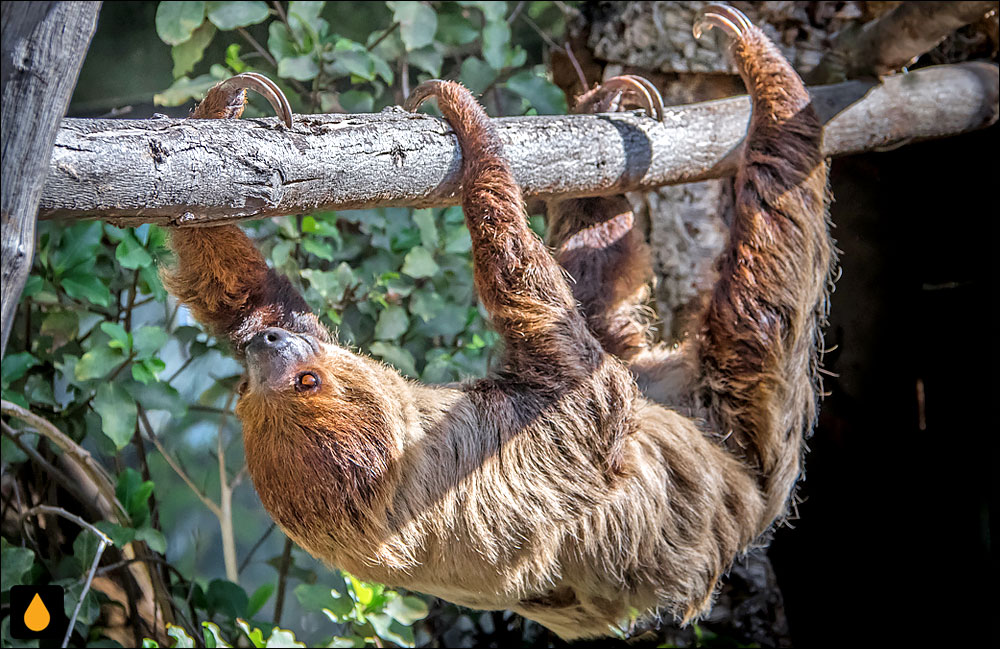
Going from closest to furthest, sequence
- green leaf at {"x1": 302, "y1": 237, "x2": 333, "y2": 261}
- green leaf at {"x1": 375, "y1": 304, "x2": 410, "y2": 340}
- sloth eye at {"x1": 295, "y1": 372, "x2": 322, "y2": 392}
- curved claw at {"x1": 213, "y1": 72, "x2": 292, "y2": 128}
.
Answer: curved claw at {"x1": 213, "y1": 72, "x2": 292, "y2": 128} < sloth eye at {"x1": 295, "y1": 372, "x2": 322, "y2": 392} < green leaf at {"x1": 302, "y1": 237, "x2": 333, "y2": 261} < green leaf at {"x1": 375, "y1": 304, "x2": 410, "y2": 340}

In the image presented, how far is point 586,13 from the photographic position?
174 inches

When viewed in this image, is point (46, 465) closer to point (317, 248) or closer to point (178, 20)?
point (317, 248)

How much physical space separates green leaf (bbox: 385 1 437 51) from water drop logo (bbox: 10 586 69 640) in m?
2.78

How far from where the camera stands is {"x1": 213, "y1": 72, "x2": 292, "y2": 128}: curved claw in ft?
7.18

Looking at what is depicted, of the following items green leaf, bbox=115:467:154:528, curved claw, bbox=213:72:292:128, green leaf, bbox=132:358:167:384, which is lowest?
green leaf, bbox=115:467:154:528

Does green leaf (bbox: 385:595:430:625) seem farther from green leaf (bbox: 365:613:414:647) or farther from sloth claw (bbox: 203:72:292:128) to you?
sloth claw (bbox: 203:72:292:128)

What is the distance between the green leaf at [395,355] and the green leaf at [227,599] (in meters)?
1.26

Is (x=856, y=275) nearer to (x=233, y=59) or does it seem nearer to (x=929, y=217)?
(x=929, y=217)

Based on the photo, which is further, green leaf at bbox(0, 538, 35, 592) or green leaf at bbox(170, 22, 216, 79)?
green leaf at bbox(170, 22, 216, 79)

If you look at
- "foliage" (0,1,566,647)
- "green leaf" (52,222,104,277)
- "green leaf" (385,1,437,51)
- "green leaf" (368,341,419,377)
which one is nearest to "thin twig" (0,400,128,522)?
"foliage" (0,1,566,647)

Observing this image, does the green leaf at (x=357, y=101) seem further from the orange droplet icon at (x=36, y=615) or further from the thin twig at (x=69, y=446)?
the orange droplet icon at (x=36, y=615)

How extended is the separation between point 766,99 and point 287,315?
192 centimetres

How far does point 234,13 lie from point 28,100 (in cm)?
289

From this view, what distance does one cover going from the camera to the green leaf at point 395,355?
3.88 m
